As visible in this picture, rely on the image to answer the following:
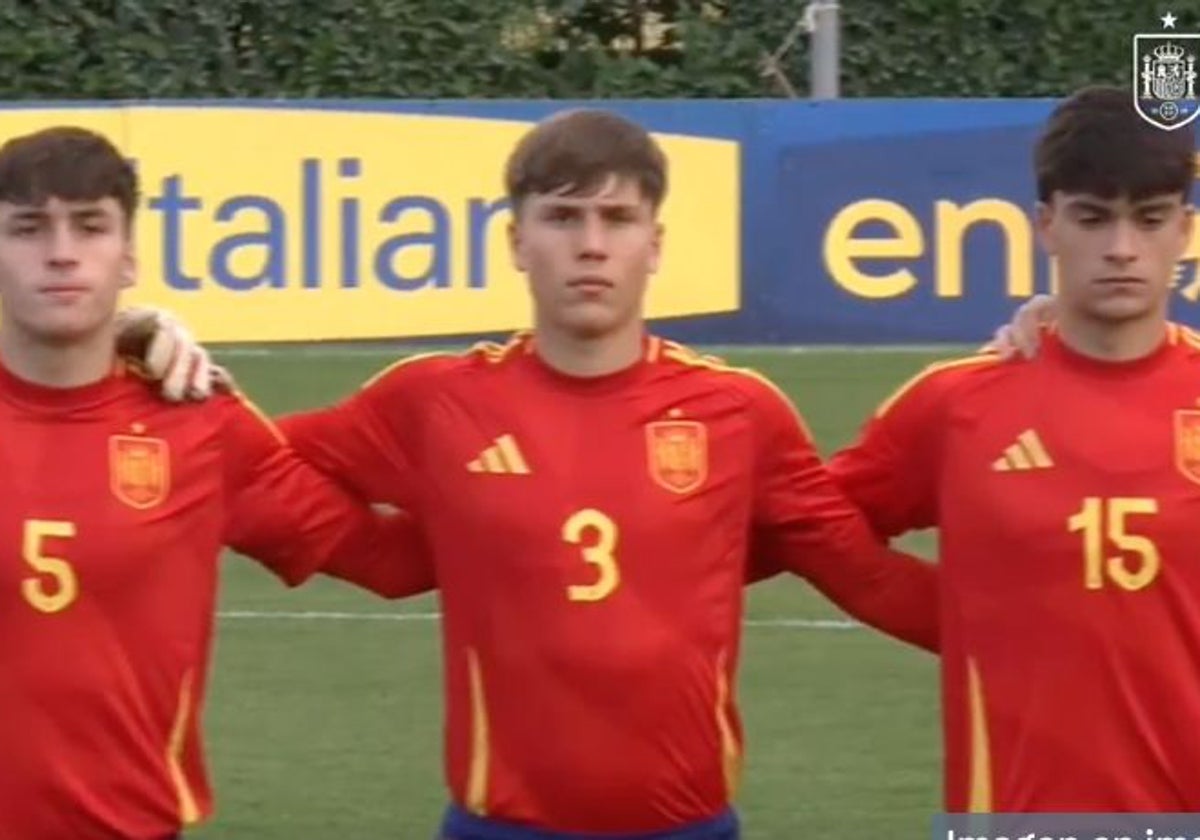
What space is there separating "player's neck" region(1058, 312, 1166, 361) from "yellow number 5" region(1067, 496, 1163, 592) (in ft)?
0.77

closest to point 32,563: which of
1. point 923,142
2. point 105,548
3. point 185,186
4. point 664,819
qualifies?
point 105,548

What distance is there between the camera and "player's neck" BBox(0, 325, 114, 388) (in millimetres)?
4414

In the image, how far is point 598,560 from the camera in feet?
14.4

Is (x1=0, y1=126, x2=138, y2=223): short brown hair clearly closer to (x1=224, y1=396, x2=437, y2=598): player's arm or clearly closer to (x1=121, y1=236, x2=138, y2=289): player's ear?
(x1=121, y1=236, x2=138, y2=289): player's ear

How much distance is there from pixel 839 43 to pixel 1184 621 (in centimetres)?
1717

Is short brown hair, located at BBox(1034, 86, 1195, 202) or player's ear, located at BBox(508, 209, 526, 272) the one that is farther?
player's ear, located at BBox(508, 209, 526, 272)

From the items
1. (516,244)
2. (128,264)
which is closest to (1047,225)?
(516,244)

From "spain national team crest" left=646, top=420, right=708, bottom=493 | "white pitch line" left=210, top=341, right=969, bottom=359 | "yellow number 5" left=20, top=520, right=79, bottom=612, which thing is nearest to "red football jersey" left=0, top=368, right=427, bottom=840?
"yellow number 5" left=20, top=520, right=79, bottom=612

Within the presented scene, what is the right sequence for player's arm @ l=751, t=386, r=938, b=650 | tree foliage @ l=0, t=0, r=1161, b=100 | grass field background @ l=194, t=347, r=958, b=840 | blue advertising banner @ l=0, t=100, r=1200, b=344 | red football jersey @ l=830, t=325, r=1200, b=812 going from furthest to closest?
tree foliage @ l=0, t=0, r=1161, b=100 < blue advertising banner @ l=0, t=100, r=1200, b=344 < grass field background @ l=194, t=347, r=958, b=840 < player's arm @ l=751, t=386, r=938, b=650 < red football jersey @ l=830, t=325, r=1200, b=812

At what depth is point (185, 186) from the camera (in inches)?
612

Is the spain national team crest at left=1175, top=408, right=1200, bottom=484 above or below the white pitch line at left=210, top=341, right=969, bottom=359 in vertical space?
above

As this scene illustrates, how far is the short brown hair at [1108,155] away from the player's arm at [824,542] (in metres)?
0.57

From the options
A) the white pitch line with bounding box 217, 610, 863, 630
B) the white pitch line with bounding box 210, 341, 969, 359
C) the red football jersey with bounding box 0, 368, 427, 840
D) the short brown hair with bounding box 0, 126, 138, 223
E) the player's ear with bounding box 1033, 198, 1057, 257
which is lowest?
the white pitch line with bounding box 217, 610, 863, 630

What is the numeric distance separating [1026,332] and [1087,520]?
0.35 meters
